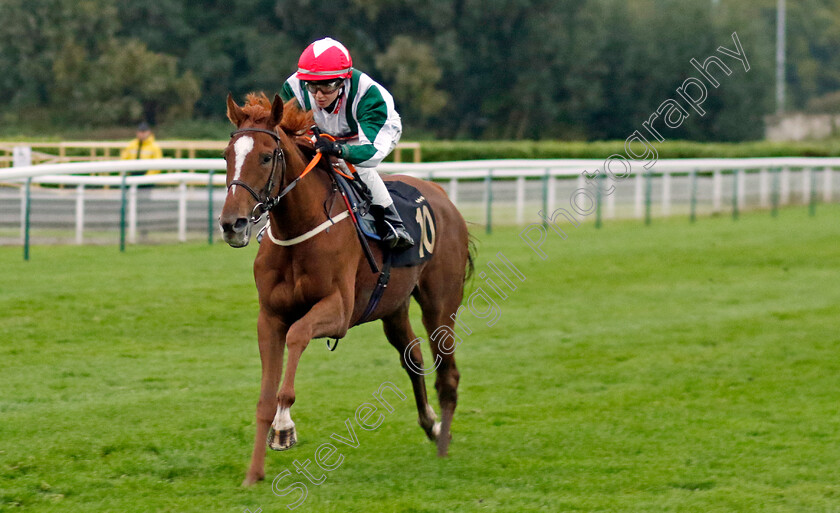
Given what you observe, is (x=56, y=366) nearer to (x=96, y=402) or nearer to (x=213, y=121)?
(x=96, y=402)

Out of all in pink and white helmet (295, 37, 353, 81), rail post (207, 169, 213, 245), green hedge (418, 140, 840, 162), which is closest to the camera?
pink and white helmet (295, 37, 353, 81)

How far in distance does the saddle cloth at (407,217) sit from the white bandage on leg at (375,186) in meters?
0.06

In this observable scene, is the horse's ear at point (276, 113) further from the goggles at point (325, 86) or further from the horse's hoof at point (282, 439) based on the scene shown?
the horse's hoof at point (282, 439)

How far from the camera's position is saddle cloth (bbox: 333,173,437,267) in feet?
16.8

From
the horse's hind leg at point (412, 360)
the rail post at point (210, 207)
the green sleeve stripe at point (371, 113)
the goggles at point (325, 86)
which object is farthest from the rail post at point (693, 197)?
the goggles at point (325, 86)

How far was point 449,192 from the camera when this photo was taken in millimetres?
16219

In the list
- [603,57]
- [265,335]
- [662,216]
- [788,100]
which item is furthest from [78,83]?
[788,100]

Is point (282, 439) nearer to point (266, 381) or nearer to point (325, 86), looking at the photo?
point (266, 381)

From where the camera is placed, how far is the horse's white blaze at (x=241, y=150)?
4363 mm

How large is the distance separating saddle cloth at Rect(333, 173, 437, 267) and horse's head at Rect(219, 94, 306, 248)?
1.73ft

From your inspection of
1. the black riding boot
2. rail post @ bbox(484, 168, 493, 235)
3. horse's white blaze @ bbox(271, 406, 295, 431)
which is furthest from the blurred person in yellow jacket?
horse's white blaze @ bbox(271, 406, 295, 431)

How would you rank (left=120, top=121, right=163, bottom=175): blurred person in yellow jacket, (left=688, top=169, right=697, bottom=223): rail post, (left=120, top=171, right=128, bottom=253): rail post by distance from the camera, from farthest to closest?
(left=688, top=169, right=697, bottom=223): rail post → (left=120, top=121, right=163, bottom=175): blurred person in yellow jacket → (left=120, top=171, right=128, bottom=253): rail post

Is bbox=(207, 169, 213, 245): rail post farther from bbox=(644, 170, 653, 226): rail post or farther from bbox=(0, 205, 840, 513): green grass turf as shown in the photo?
bbox=(644, 170, 653, 226): rail post

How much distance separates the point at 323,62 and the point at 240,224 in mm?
978
